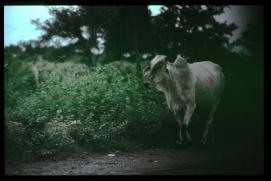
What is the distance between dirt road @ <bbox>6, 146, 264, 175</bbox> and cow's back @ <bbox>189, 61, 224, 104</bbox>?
748 millimetres

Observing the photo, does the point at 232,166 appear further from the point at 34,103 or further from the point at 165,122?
the point at 34,103

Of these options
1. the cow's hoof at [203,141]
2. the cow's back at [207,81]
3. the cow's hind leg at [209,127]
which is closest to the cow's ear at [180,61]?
the cow's back at [207,81]

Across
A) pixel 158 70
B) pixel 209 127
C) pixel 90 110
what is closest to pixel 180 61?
pixel 158 70

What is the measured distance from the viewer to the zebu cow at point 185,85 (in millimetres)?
7562

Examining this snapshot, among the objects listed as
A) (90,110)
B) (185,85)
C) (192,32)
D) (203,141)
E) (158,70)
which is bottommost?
(203,141)

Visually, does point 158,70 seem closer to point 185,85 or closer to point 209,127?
point 185,85

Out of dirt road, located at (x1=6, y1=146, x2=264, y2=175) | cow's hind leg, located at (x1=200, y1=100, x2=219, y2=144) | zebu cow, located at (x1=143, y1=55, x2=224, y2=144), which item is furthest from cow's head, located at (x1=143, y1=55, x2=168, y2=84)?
dirt road, located at (x1=6, y1=146, x2=264, y2=175)

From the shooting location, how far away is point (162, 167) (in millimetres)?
7234

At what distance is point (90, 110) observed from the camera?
24.8 ft

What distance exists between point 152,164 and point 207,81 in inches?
58.2

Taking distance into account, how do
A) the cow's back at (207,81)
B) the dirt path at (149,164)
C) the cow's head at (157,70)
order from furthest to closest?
the cow's back at (207,81), the cow's head at (157,70), the dirt path at (149,164)

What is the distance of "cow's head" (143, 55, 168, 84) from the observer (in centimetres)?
755

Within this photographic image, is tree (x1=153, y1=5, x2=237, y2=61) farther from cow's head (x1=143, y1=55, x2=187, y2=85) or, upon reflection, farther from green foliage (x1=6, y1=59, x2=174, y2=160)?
green foliage (x1=6, y1=59, x2=174, y2=160)

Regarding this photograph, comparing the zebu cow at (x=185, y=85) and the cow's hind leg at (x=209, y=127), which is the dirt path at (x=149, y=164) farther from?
the zebu cow at (x=185, y=85)
